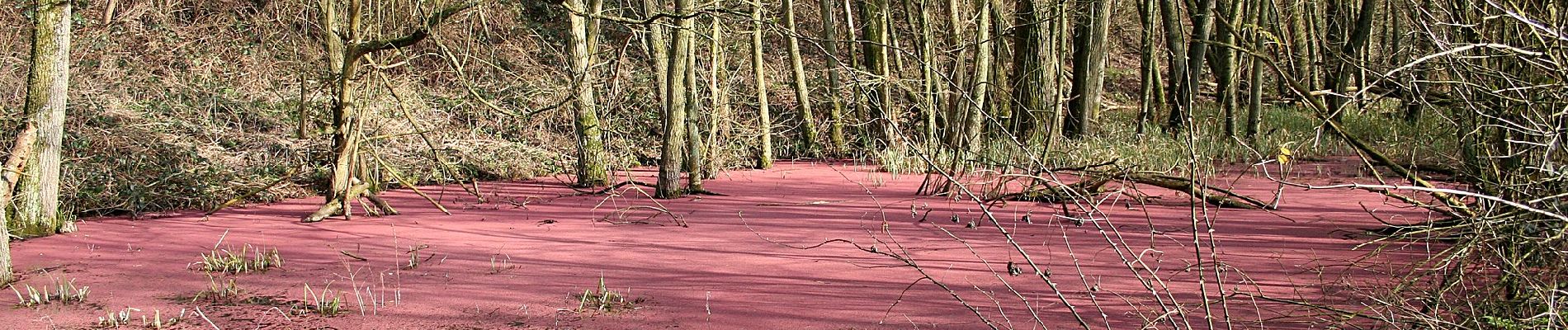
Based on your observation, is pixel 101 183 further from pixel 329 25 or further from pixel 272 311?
pixel 272 311

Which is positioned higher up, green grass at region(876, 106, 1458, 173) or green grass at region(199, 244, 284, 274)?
green grass at region(876, 106, 1458, 173)

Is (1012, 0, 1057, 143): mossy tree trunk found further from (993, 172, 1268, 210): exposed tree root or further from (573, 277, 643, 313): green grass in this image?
(573, 277, 643, 313): green grass

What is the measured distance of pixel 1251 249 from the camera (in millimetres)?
7887

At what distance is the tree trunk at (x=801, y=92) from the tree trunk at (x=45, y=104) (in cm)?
986

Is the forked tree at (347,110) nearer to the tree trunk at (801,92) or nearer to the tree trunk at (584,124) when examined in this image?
the tree trunk at (584,124)

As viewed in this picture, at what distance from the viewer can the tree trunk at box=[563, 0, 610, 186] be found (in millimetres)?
13641

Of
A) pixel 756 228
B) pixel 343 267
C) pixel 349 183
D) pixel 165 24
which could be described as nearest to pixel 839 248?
pixel 756 228

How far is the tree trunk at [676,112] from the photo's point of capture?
1163 cm

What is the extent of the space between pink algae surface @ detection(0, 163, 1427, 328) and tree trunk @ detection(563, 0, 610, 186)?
173cm

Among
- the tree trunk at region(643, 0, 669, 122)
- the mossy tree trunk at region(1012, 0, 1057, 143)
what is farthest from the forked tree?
the mossy tree trunk at region(1012, 0, 1057, 143)

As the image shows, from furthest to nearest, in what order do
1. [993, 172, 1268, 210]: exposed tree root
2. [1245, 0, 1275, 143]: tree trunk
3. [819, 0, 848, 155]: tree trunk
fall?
[819, 0, 848, 155]: tree trunk
[1245, 0, 1275, 143]: tree trunk
[993, 172, 1268, 210]: exposed tree root

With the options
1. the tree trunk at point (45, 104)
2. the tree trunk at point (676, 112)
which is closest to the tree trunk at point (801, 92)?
the tree trunk at point (676, 112)

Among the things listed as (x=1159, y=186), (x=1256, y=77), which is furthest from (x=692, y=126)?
(x=1256, y=77)

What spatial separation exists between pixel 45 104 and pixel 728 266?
207 inches
